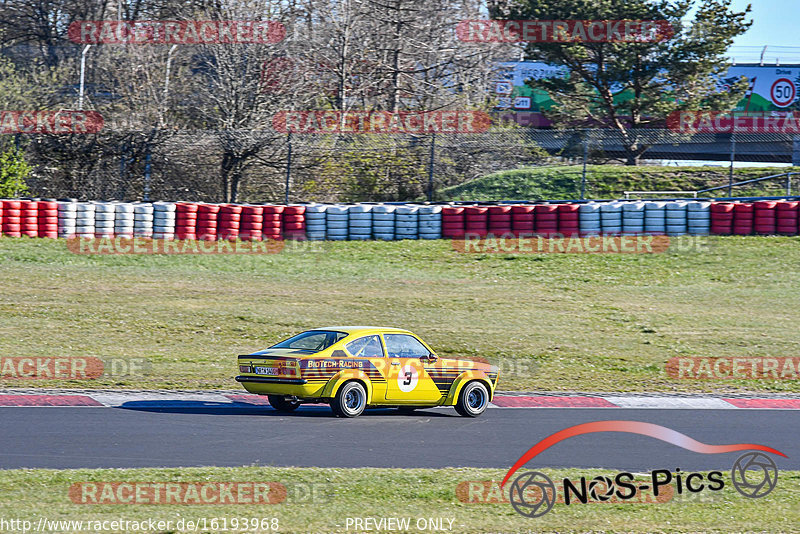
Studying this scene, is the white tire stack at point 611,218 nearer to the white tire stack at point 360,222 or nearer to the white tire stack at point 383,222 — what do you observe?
the white tire stack at point 383,222

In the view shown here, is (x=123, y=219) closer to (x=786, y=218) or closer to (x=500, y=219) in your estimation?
(x=500, y=219)

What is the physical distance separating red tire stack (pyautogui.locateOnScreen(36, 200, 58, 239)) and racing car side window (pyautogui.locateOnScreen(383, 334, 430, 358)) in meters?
14.7

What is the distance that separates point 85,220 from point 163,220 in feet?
6.46

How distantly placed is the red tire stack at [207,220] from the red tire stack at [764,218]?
14537mm

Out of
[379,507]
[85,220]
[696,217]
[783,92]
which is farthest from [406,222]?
[783,92]

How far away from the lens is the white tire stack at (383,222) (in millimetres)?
25016

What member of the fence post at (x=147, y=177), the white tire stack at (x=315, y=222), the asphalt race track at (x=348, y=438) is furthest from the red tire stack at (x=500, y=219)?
the asphalt race track at (x=348, y=438)

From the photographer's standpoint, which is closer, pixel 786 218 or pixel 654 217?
pixel 654 217

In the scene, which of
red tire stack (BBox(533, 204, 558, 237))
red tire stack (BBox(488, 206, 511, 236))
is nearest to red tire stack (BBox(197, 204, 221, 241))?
red tire stack (BBox(488, 206, 511, 236))

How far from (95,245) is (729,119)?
997 inches

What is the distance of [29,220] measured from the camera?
23.8m

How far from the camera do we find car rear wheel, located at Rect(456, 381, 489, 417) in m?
12.3

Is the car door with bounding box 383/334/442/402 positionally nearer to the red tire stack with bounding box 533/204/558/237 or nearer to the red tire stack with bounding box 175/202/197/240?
the red tire stack with bounding box 533/204/558/237

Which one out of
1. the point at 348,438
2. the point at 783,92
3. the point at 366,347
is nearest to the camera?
the point at 348,438
